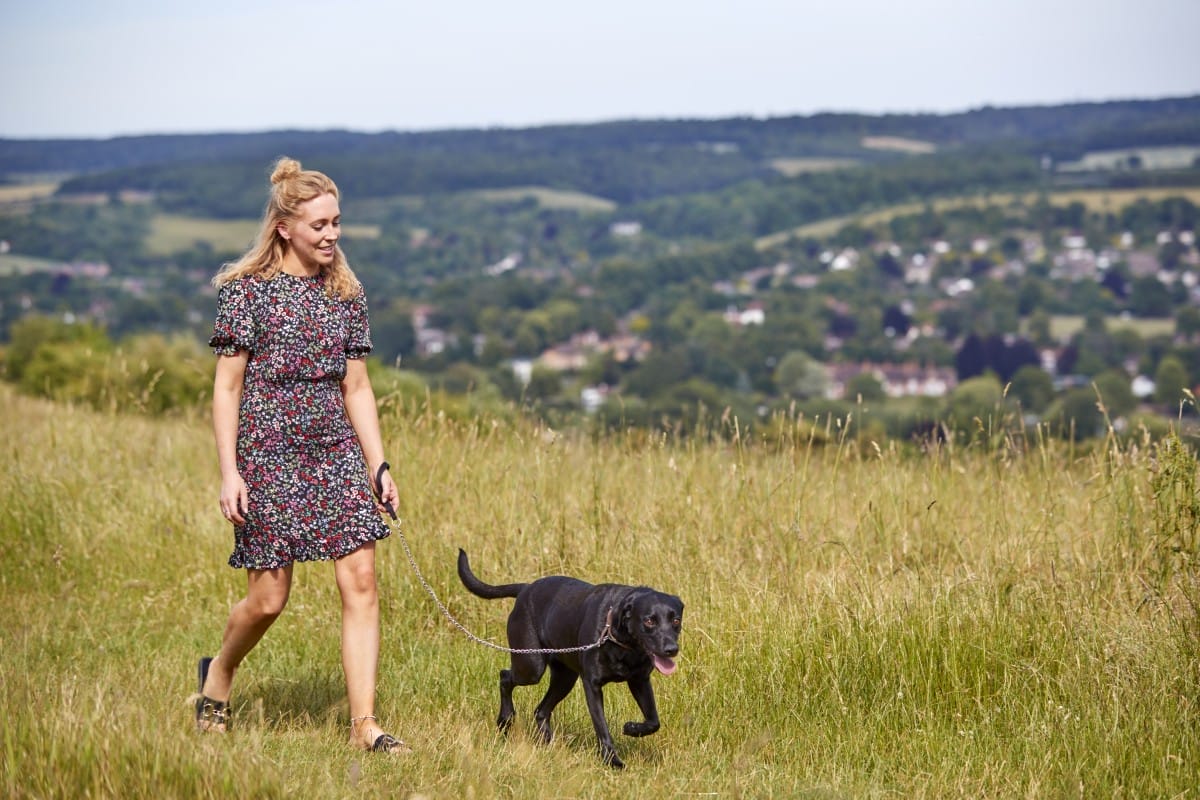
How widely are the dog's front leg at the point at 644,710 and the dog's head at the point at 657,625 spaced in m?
0.36

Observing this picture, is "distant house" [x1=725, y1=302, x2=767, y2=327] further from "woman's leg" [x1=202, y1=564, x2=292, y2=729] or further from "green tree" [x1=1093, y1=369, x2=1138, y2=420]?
"woman's leg" [x1=202, y1=564, x2=292, y2=729]

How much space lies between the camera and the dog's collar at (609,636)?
4.54 metres

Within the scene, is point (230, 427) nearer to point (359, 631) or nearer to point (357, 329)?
point (357, 329)

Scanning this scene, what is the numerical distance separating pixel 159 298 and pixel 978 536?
74.1 meters

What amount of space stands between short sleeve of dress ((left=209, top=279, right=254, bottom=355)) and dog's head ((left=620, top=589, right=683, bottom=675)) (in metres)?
1.72

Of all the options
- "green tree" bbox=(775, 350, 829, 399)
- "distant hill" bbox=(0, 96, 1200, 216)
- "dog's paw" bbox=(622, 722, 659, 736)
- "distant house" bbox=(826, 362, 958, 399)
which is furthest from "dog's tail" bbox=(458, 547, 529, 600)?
"distant hill" bbox=(0, 96, 1200, 216)

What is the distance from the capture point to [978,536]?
723 cm

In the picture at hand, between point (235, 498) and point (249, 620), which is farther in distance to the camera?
point (249, 620)

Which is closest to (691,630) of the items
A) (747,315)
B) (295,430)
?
(295,430)

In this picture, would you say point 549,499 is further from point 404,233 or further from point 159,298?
point 404,233

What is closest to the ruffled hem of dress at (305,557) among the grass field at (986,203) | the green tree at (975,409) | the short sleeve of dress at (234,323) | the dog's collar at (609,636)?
the short sleeve of dress at (234,323)

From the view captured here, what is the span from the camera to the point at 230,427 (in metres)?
4.93

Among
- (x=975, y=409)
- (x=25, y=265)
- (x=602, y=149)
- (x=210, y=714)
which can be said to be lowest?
(x=25, y=265)

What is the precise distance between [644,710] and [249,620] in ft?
4.98
